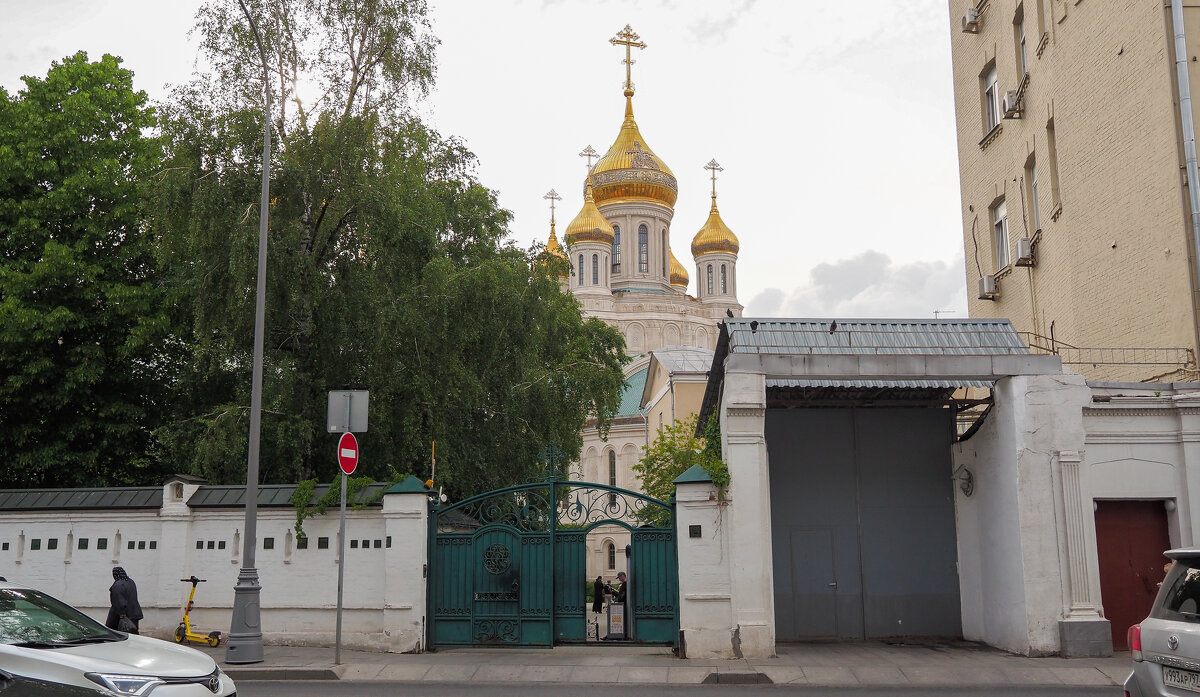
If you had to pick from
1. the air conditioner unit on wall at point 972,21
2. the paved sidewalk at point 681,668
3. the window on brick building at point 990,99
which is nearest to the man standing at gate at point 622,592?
the paved sidewalk at point 681,668

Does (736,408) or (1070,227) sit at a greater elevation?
(1070,227)

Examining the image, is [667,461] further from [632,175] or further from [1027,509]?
[632,175]

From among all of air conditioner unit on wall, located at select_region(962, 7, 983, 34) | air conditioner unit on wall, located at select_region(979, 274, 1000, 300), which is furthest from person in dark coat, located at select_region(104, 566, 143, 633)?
air conditioner unit on wall, located at select_region(962, 7, 983, 34)

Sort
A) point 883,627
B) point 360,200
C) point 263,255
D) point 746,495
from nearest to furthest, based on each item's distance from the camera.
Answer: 1. point 746,495
2. point 263,255
3. point 883,627
4. point 360,200

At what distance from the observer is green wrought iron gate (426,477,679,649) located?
14492 millimetres

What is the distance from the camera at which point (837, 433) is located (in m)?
16.8

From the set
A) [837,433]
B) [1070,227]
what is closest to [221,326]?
[837,433]

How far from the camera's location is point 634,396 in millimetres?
58156

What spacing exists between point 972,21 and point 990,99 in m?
1.94

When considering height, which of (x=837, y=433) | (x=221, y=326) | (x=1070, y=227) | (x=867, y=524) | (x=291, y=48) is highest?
(x=291, y=48)

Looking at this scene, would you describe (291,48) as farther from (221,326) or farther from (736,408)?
(736,408)

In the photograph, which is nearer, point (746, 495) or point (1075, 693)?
point (1075, 693)

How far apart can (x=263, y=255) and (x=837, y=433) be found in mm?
9452

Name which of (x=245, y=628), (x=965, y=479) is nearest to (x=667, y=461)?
(x=965, y=479)
